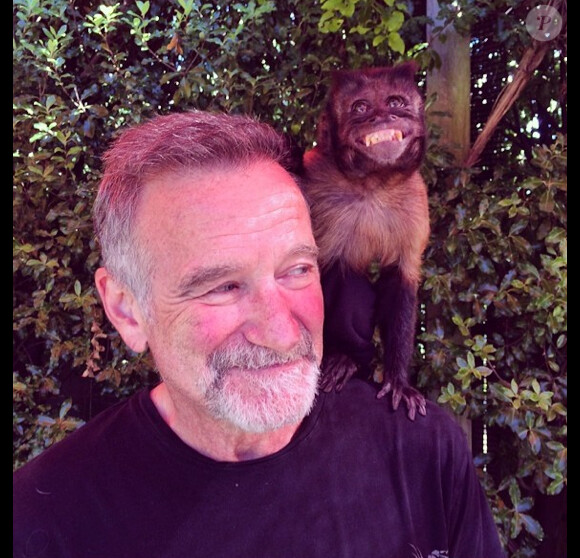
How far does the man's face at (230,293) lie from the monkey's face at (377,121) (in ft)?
0.92

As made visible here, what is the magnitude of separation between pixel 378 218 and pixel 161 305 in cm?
68

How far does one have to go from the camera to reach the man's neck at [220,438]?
1165 mm

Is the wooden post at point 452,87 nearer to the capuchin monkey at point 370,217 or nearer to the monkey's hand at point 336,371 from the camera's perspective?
the capuchin monkey at point 370,217

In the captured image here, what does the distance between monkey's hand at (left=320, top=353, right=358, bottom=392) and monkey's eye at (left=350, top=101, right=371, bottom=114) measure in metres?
0.61

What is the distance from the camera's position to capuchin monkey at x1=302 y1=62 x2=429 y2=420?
4.15 feet

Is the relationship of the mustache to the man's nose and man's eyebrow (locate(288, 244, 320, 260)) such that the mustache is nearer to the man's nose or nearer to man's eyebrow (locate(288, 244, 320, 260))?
Result: the man's nose

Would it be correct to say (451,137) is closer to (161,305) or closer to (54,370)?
(161,305)

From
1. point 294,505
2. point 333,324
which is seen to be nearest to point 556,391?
point 333,324

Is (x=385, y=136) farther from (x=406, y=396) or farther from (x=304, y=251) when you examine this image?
(x=406, y=396)

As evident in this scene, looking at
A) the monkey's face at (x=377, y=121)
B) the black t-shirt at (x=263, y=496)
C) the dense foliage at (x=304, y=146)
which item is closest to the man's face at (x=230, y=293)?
the black t-shirt at (x=263, y=496)

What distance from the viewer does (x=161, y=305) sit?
1.09 meters

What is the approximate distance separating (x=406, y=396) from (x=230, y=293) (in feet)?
1.82

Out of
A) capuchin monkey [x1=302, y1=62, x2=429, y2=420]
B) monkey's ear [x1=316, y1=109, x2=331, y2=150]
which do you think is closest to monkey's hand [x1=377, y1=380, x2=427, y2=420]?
capuchin monkey [x1=302, y1=62, x2=429, y2=420]

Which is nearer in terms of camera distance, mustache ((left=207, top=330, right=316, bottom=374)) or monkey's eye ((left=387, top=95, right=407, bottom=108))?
mustache ((left=207, top=330, right=316, bottom=374))
